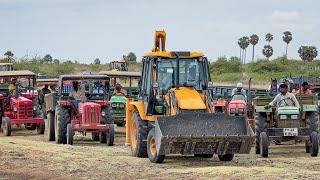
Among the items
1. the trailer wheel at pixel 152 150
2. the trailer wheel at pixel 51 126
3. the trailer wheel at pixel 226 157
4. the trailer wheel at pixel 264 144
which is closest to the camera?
the trailer wheel at pixel 152 150

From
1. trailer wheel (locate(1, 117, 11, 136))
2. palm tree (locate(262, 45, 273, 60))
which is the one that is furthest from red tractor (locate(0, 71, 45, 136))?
palm tree (locate(262, 45, 273, 60))

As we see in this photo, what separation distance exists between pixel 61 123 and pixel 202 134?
6.59m

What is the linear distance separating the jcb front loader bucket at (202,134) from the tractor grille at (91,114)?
572 centimetres

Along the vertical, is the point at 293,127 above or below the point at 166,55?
below

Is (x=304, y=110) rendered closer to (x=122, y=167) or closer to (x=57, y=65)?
(x=122, y=167)

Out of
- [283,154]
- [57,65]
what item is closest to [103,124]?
[283,154]

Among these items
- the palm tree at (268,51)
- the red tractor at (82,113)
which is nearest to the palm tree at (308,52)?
the palm tree at (268,51)

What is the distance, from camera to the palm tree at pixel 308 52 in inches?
2953

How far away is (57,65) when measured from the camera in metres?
71.6

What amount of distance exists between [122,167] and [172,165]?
41.7 inches

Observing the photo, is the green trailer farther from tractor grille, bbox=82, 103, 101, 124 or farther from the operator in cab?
tractor grille, bbox=82, 103, 101, 124

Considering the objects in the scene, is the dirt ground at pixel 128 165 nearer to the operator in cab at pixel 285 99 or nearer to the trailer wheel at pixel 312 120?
the trailer wheel at pixel 312 120

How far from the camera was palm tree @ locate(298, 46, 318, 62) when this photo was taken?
246 ft

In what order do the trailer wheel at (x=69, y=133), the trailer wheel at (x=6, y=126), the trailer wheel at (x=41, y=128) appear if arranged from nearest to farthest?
the trailer wheel at (x=69, y=133) < the trailer wheel at (x=6, y=126) < the trailer wheel at (x=41, y=128)
